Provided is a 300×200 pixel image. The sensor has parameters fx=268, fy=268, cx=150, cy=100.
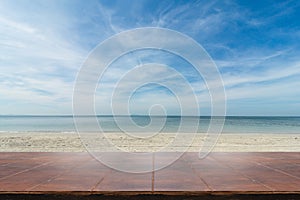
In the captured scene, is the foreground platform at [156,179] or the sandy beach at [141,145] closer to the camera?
the foreground platform at [156,179]

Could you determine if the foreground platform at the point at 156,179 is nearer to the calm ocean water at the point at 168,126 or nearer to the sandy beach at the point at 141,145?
the sandy beach at the point at 141,145

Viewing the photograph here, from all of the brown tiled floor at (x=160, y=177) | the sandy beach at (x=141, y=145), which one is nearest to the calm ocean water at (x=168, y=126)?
the sandy beach at (x=141, y=145)

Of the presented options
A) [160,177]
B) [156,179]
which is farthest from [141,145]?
[156,179]

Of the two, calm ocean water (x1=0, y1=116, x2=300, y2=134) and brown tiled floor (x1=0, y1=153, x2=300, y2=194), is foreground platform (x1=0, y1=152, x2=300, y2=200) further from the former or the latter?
calm ocean water (x1=0, y1=116, x2=300, y2=134)

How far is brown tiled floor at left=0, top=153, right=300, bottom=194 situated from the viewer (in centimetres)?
292

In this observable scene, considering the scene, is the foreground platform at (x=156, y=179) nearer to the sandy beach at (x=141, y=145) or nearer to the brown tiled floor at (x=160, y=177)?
the brown tiled floor at (x=160, y=177)

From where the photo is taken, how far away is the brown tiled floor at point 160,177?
9.57ft

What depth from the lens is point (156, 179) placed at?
335 centimetres

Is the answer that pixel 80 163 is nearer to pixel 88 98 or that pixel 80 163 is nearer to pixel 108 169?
pixel 108 169

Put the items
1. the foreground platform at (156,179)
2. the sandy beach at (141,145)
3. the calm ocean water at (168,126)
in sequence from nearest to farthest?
the foreground platform at (156,179), the sandy beach at (141,145), the calm ocean water at (168,126)

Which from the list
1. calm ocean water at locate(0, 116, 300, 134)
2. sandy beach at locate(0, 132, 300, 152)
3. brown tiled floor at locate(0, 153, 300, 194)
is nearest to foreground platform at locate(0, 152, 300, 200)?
brown tiled floor at locate(0, 153, 300, 194)

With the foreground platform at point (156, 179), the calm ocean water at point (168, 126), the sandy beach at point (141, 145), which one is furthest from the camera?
the calm ocean water at point (168, 126)

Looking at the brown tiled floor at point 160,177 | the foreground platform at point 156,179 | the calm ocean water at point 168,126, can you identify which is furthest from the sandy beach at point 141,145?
the calm ocean water at point 168,126

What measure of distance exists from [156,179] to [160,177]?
0.12 meters
